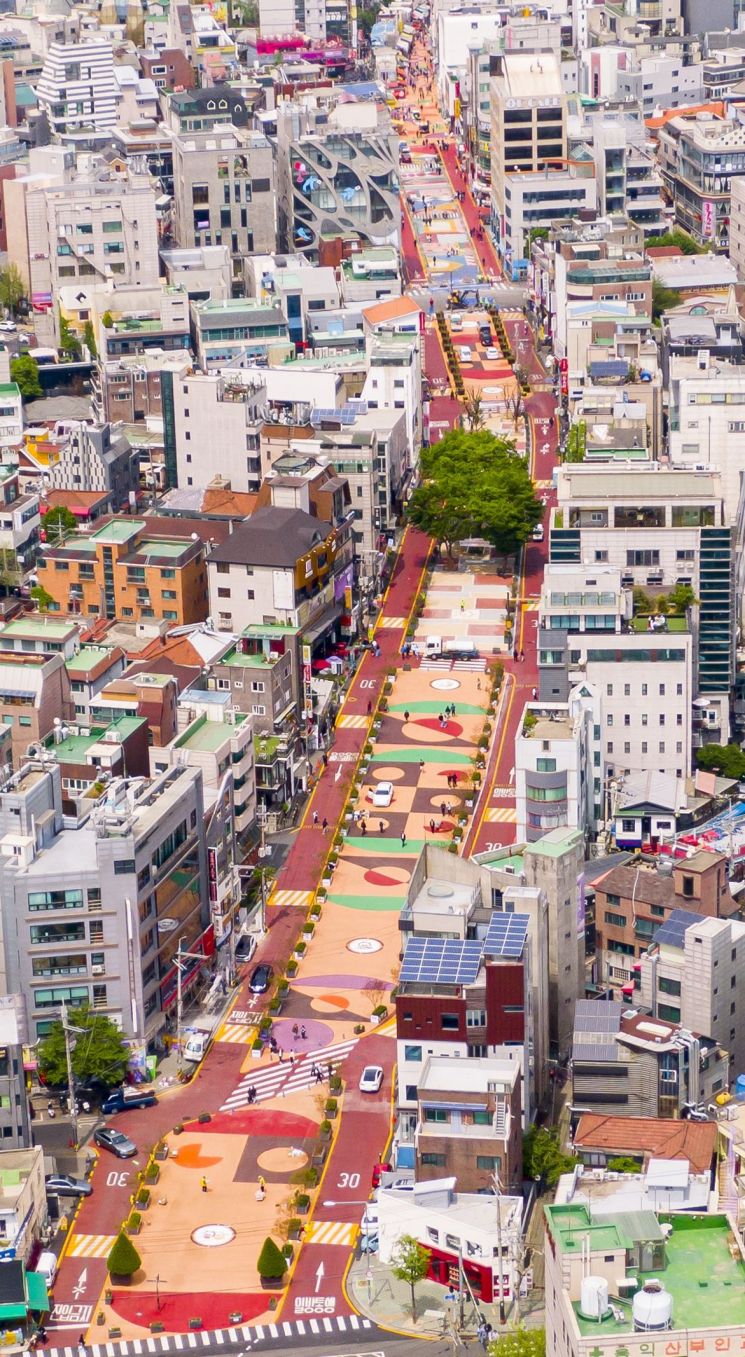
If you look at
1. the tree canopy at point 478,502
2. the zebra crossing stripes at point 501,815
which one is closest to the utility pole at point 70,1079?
the zebra crossing stripes at point 501,815

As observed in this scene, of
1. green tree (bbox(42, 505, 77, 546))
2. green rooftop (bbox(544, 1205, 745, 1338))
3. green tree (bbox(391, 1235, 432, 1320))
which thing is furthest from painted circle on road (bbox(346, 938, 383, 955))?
green tree (bbox(42, 505, 77, 546))

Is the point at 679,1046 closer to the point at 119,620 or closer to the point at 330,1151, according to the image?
the point at 330,1151

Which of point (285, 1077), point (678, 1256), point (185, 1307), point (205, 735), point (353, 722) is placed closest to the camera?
point (678, 1256)

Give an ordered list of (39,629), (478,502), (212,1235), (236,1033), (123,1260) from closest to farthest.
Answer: (123,1260), (212,1235), (236,1033), (39,629), (478,502)

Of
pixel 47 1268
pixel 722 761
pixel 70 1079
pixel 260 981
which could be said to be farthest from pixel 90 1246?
pixel 722 761

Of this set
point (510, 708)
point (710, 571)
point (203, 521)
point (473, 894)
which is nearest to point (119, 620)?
point (203, 521)

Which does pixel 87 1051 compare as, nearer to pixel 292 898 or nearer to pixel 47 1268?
pixel 47 1268

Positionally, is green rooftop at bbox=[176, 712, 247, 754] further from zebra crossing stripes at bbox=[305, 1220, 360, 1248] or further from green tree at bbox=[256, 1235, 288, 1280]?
green tree at bbox=[256, 1235, 288, 1280]
